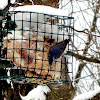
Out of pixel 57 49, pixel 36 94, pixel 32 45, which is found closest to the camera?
pixel 57 49

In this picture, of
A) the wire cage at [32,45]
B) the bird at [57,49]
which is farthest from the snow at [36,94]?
the bird at [57,49]

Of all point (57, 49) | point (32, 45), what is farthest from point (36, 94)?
point (57, 49)

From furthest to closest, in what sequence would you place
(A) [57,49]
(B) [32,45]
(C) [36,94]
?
(C) [36,94], (B) [32,45], (A) [57,49]

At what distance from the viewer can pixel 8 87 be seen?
10.6ft

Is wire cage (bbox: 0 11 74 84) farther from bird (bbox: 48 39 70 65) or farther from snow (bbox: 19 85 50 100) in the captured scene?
snow (bbox: 19 85 50 100)

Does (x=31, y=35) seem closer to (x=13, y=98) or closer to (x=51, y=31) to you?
(x=51, y=31)

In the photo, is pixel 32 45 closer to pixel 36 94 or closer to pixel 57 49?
pixel 57 49

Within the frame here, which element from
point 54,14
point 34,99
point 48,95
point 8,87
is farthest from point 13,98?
point 54,14

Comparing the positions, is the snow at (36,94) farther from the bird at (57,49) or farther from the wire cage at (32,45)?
the bird at (57,49)

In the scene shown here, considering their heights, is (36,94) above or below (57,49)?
below

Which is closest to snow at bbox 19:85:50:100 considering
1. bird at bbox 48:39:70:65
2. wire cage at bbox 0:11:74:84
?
Result: wire cage at bbox 0:11:74:84

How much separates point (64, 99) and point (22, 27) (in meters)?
2.74

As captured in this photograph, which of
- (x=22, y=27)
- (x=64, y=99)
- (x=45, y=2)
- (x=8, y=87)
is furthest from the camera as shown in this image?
(x=64, y=99)

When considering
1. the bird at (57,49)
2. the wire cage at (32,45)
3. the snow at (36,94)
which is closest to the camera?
the bird at (57,49)
